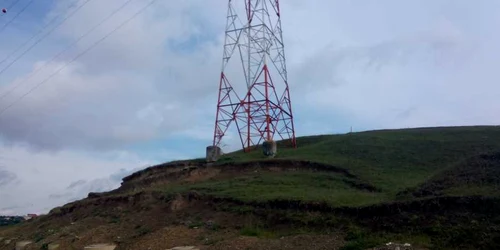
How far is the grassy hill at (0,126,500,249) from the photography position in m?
15.5

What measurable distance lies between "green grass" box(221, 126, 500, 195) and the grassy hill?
0.18 feet

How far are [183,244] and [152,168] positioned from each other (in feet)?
64.3

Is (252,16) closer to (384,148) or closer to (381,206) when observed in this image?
(384,148)

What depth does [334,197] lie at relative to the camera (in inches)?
797

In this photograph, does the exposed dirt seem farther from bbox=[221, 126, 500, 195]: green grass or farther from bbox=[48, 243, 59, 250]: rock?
bbox=[221, 126, 500, 195]: green grass

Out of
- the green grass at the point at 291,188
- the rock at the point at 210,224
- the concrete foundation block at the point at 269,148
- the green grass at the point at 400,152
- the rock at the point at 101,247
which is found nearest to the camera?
the green grass at the point at 291,188

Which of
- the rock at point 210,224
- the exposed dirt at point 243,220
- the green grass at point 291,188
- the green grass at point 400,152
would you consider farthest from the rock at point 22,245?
the green grass at point 400,152

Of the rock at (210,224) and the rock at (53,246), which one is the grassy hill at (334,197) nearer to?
the rock at (210,224)

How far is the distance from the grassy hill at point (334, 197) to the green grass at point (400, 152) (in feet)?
0.18

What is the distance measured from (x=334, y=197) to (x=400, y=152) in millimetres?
11814

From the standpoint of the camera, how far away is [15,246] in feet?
96.2

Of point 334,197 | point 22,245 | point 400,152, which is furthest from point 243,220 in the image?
point 22,245

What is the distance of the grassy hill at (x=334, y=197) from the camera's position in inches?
610

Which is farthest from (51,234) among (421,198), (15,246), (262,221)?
(421,198)
